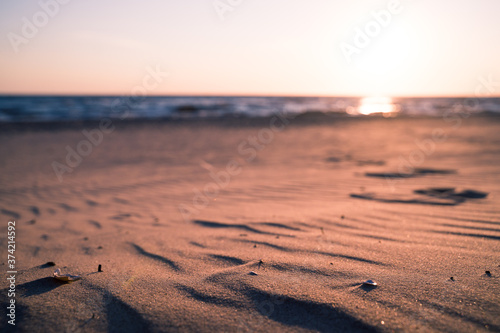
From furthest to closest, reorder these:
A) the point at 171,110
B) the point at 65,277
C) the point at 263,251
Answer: the point at 171,110, the point at 263,251, the point at 65,277

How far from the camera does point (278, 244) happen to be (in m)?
2.02

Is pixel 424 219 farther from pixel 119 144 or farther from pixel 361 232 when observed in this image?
pixel 119 144

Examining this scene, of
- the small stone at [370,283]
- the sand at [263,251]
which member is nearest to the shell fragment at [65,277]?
the sand at [263,251]

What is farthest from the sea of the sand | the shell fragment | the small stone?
the small stone

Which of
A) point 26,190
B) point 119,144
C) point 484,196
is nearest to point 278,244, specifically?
point 484,196

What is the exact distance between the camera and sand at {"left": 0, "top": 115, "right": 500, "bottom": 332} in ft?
4.11

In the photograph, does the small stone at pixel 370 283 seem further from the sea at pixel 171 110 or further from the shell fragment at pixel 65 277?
the sea at pixel 171 110

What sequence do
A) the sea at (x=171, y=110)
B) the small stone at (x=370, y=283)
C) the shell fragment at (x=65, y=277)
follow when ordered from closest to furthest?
the small stone at (x=370, y=283) < the shell fragment at (x=65, y=277) < the sea at (x=171, y=110)

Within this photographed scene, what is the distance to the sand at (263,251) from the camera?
49.3 inches

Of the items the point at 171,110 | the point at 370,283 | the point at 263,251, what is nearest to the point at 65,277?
the point at 263,251

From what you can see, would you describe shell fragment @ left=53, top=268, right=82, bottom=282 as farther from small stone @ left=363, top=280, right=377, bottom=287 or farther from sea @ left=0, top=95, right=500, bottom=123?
sea @ left=0, top=95, right=500, bottom=123

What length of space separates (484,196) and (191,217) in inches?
108

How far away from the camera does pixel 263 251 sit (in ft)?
6.23

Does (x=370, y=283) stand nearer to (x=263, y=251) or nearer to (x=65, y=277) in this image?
(x=263, y=251)
